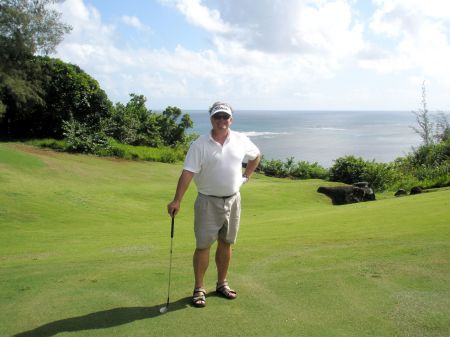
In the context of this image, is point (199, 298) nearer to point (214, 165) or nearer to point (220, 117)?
point (214, 165)

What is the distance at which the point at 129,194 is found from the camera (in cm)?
1633

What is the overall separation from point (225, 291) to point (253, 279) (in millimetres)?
674

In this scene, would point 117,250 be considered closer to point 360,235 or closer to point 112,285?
point 112,285

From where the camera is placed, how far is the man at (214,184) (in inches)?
182

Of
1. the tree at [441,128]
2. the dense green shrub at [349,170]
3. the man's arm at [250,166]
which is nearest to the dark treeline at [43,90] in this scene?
the dense green shrub at [349,170]

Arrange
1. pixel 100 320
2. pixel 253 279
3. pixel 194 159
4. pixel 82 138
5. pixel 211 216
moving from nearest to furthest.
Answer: pixel 100 320
pixel 194 159
pixel 211 216
pixel 253 279
pixel 82 138

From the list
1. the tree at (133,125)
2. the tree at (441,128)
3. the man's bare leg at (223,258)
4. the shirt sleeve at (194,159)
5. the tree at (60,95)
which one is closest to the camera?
the shirt sleeve at (194,159)

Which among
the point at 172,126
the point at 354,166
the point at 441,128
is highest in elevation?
the point at 441,128

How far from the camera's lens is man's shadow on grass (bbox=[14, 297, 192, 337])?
13.2 ft

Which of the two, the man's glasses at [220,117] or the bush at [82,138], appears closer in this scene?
the man's glasses at [220,117]

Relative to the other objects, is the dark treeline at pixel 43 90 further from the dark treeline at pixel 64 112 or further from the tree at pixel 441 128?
the tree at pixel 441 128

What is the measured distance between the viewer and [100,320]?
4250 millimetres

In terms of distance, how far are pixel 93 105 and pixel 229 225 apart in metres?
30.2

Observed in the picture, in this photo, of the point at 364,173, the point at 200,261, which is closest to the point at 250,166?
the point at 200,261
